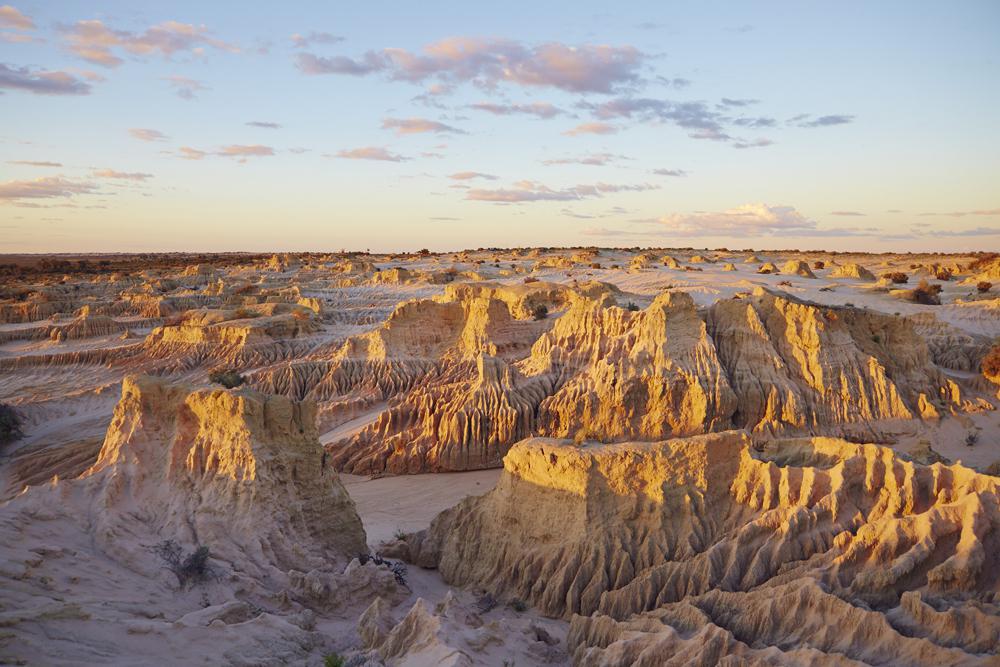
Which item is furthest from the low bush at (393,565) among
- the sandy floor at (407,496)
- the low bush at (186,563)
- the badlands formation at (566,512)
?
the low bush at (186,563)

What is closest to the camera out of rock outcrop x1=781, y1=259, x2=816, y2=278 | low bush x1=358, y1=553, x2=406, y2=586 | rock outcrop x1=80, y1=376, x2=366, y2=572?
rock outcrop x1=80, y1=376, x2=366, y2=572

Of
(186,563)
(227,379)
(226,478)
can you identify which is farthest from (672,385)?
(227,379)

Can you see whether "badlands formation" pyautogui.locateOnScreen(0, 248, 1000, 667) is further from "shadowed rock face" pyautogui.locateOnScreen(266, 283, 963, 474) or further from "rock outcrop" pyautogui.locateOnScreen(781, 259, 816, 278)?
"rock outcrop" pyautogui.locateOnScreen(781, 259, 816, 278)

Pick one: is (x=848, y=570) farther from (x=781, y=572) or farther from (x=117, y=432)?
(x=117, y=432)

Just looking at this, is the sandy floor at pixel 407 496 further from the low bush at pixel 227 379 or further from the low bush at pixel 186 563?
the low bush at pixel 227 379

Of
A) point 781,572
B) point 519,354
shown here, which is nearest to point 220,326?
point 519,354

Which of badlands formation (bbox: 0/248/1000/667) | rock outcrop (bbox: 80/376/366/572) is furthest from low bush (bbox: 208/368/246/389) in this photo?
rock outcrop (bbox: 80/376/366/572)

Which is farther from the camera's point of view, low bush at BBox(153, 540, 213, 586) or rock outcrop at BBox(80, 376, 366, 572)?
rock outcrop at BBox(80, 376, 366, 572)
